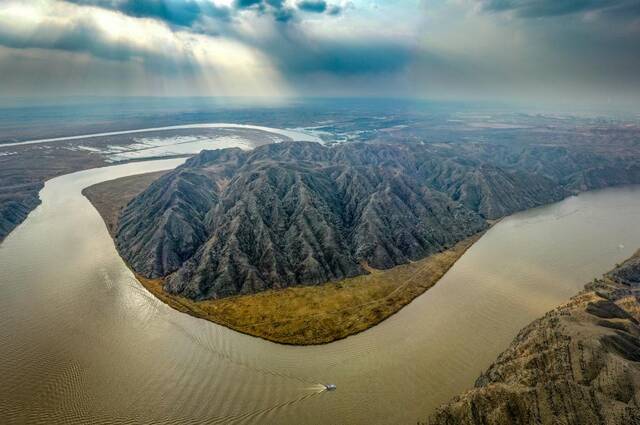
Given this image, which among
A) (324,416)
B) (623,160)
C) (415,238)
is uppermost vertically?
(623,160)

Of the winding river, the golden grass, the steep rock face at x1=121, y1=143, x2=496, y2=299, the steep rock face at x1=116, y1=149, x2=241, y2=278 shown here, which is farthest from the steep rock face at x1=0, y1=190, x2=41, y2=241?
the golden grass

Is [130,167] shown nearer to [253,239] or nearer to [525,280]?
[253,239]

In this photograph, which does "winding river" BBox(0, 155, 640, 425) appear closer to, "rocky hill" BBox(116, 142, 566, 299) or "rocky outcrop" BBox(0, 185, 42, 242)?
"rocky hill" BBox(116, 142, 566, 299)

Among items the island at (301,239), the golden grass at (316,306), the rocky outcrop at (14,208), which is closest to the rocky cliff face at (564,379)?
the golden grass at (316,306)

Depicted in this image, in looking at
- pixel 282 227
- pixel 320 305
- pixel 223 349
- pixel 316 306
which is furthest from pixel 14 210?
pixel 320 305

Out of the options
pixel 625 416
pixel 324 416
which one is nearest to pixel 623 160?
pixel 625 416

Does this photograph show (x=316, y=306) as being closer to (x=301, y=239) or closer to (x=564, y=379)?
(x=301, y=239)
